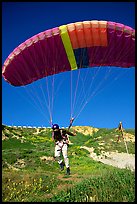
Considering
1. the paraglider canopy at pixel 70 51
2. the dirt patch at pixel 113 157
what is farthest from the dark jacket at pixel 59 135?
the dirt patch at pixel 113 157

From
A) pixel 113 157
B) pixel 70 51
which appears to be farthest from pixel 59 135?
pixel 113 157

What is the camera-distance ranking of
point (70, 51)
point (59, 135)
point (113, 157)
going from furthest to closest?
1. point (113, 157)
2. point (70, 51)
3. point (59, 135)

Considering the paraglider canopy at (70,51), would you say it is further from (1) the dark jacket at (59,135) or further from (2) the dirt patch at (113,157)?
(2) the dirt patch at (113,157)

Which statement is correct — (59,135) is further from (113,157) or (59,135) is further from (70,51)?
(113,157)

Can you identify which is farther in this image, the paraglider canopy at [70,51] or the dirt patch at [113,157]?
Answer: the dirt patch at [113,157]

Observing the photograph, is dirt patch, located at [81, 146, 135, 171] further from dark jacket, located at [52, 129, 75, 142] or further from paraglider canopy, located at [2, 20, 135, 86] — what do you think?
dark jacket, located at [52, 129, 75, 142]

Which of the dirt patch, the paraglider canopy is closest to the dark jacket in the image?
the paraglider canopy

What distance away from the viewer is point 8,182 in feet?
35.7

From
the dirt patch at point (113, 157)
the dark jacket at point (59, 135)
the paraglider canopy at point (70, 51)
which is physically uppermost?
the paraglider canopy at point (70, 51)

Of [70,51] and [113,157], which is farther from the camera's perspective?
[113,157]

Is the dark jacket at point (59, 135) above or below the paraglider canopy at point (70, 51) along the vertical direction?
below

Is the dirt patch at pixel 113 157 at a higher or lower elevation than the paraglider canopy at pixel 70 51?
lower

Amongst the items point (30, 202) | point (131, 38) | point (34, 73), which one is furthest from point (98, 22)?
point (30, 202)

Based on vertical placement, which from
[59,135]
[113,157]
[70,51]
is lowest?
[113,157]
